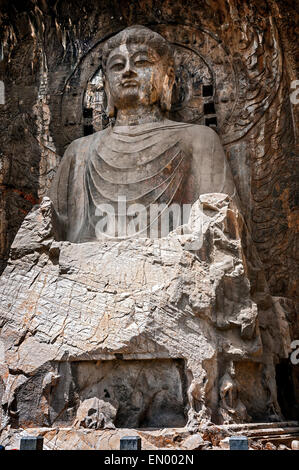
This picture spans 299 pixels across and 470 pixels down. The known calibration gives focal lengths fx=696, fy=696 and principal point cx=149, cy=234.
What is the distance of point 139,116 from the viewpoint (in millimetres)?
7090

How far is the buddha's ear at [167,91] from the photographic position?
719 centimetres

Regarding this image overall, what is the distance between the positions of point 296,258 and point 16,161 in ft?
10.5

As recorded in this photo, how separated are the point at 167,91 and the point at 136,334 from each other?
316cm

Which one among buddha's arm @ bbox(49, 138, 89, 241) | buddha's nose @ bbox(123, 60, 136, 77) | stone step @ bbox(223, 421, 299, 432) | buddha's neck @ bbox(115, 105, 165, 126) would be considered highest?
buddha's nose @ bbox(123, 60, 136, 77)

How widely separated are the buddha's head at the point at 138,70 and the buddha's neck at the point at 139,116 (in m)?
0.04

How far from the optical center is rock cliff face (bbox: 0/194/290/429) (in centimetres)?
497

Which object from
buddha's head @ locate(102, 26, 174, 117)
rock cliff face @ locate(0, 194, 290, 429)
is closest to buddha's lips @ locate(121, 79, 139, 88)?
buddha's head @ locate(102, 26, 174, 117)

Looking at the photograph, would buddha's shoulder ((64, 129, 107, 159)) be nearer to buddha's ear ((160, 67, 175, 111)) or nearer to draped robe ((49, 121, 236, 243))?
draped robe ((49, 121, 236, 243))

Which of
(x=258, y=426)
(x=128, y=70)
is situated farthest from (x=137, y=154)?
(x=258, y=426)

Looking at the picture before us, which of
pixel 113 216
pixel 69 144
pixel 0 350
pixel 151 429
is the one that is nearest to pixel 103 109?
pixel 69 144

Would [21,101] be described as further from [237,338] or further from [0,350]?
[237,338]

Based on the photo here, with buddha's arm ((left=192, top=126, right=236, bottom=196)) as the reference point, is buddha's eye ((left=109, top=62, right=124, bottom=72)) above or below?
above

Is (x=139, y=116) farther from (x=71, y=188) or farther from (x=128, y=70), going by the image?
(x=71, y=188)

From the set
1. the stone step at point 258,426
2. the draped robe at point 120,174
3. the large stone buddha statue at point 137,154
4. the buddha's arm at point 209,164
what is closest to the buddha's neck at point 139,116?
the large stone buddha statue at point 137,154
